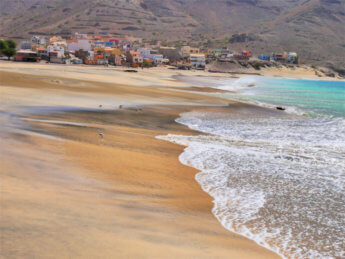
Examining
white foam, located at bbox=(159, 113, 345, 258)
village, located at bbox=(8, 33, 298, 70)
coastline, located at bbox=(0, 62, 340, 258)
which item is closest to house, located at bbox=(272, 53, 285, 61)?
village, located at bbox=(8, 33, 298, 70)

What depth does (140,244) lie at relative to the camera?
450 centimetres

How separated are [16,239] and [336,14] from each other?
208 m

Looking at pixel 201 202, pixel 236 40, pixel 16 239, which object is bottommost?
pixel 201 202

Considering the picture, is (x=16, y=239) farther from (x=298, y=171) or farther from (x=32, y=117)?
(x=32, y=117)

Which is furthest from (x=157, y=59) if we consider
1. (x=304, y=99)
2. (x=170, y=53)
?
(x=304, y=99)

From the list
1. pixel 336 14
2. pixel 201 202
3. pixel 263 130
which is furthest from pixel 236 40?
pixel 201 202

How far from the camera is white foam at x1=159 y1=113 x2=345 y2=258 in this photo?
5.77 meters

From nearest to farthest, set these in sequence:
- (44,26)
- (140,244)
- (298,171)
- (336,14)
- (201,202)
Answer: (140,244), (201,202), (298,171), (44,26), (336,14)

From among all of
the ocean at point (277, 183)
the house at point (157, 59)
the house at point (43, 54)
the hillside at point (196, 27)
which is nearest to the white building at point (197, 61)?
the house at point (157, 59)

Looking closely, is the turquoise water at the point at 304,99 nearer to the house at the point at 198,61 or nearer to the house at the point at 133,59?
the house at the point at 133,59

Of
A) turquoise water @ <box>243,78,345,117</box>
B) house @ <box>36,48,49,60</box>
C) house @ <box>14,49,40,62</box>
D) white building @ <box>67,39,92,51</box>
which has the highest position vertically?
white building @ <box>67,39,92,51</box>

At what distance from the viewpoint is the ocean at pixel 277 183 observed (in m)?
5.77

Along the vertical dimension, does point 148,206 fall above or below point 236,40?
below

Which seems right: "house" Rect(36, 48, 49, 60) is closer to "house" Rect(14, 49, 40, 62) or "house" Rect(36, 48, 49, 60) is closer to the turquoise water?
"house" Rect(14, 49, 40, 62)
